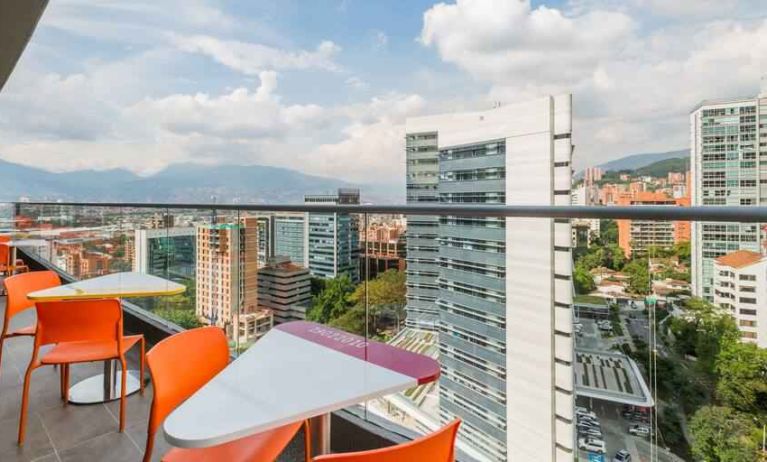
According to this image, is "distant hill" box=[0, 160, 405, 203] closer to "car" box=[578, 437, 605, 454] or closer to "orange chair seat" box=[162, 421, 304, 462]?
"orange chair seat" box=[162, 421, 304, 462]

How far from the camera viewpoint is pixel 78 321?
2195 millimetres

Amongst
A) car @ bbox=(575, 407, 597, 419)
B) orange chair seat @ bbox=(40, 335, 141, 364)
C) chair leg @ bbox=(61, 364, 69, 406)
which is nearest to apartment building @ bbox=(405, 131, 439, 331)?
car @ bbox=(575, 407, 597, 419)

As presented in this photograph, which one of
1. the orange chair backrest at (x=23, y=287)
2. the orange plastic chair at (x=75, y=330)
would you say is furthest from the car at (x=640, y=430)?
the orange chair backrest at (x=23, y=287)

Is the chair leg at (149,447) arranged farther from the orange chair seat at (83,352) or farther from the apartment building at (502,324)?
the orange chair seat at (83,352)

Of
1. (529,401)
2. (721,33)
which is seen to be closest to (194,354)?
(529,401)

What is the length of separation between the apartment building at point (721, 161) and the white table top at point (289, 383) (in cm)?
90

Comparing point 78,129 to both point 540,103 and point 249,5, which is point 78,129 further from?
point 540,103

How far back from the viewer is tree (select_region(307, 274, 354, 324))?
2168 mm

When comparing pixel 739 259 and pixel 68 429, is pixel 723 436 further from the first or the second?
pixel 68 429

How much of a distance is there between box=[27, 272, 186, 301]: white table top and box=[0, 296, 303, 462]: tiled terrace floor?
0.68 meters

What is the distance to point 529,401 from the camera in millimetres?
1789

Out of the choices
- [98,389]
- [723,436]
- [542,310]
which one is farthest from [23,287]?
[723,436]

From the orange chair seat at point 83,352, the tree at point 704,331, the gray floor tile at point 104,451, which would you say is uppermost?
the tree at point 704,331

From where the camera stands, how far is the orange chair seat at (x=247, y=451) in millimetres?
1283
